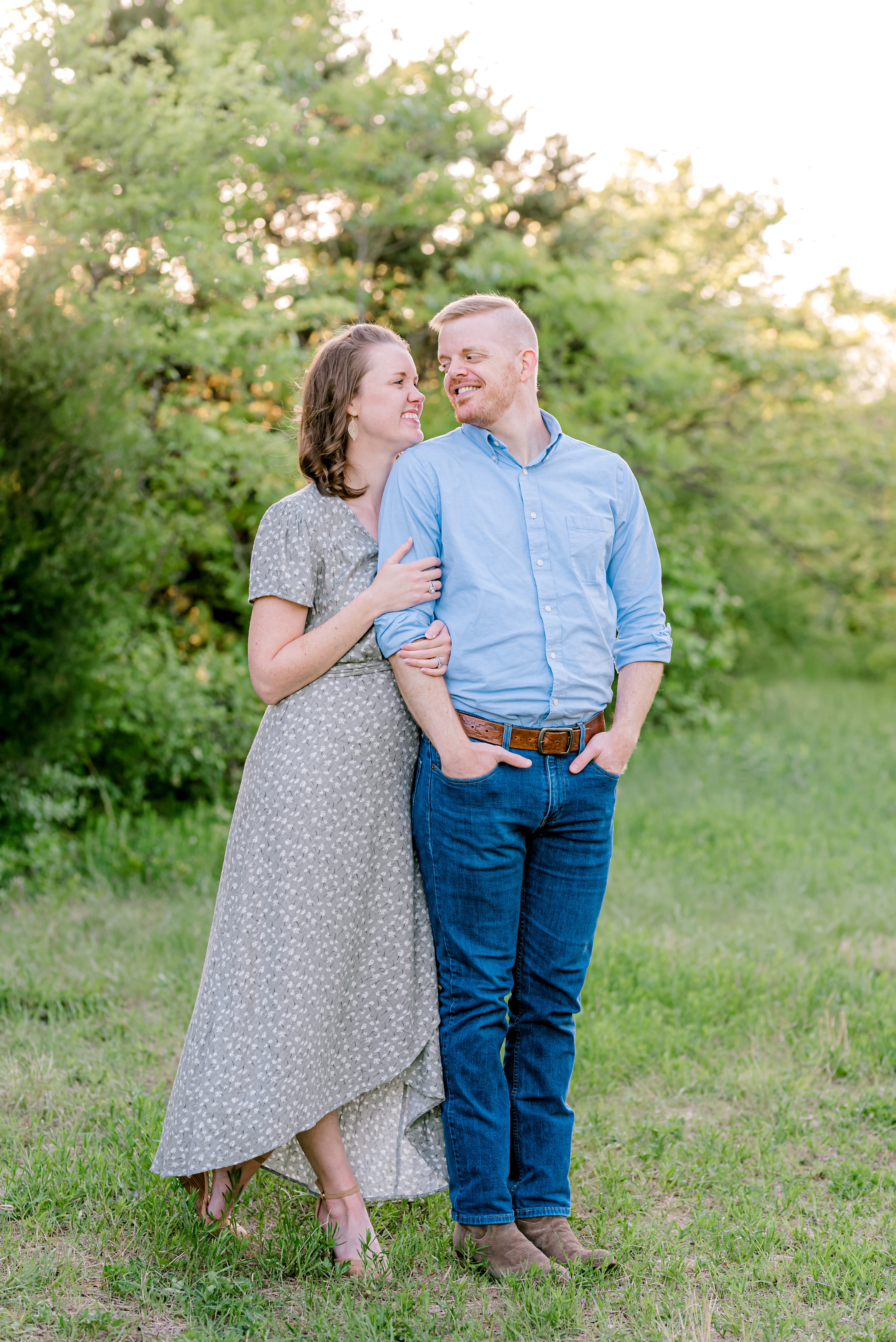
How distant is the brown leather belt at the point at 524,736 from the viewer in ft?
9.00

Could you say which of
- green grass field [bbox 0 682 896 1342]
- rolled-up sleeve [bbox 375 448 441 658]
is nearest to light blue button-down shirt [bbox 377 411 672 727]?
rolled-up sleeve [bbox 375 448 441 658]

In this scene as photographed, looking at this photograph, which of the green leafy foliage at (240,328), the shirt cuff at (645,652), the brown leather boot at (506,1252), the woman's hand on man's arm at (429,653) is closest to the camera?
the woman's hand on man's arm at (429,653)

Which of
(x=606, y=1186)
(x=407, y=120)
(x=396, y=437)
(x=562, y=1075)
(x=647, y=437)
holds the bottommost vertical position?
(x=606, y=1186)

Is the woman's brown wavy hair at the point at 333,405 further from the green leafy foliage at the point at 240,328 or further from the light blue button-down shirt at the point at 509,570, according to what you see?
the green leafy foliage at the point at 240,328

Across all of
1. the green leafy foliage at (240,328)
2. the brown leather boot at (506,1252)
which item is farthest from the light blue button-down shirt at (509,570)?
the brown leather boot at (506,1252)

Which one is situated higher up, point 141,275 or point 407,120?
point 407,120

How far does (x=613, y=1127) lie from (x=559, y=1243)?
2.88ft

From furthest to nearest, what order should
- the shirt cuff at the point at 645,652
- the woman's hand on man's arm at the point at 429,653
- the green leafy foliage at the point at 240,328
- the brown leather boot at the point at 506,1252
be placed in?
the green leafy foliage at the point at 240,328, the shirt cuff at the point at 645,652, the brown leather boot at the point at 506,1252, the woman's hand on man's arm at the point at 429,653

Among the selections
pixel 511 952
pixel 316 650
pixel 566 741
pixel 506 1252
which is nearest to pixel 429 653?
pixel 316 650

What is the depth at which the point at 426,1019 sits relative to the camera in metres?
2.94

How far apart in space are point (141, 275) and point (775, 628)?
12689 millimetres

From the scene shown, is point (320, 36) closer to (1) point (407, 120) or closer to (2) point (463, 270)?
(1) point (407, 120)

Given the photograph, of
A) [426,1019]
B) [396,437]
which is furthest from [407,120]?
[426,1019]

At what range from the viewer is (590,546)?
2852 mm
